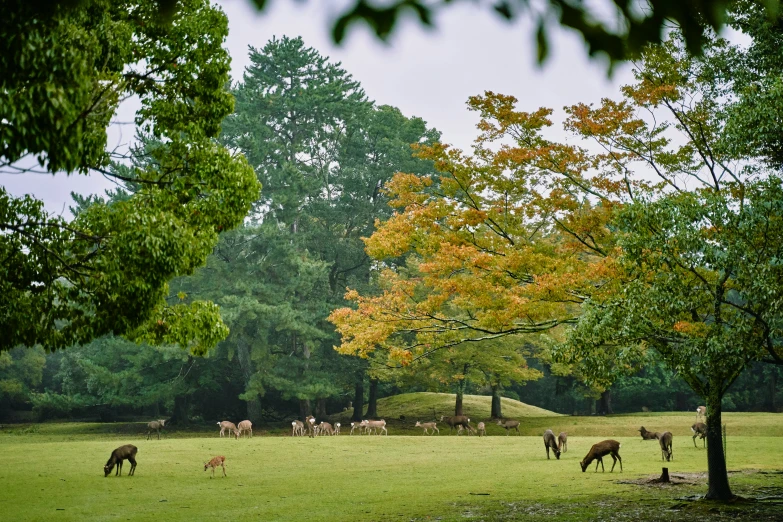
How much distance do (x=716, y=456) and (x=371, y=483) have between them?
22.9 ft

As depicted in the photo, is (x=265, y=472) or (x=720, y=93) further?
(x=265, y=472)

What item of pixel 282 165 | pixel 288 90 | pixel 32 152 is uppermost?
pixel 288 90

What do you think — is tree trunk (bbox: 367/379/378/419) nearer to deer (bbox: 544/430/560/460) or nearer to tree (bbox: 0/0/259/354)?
deer (bbox: 544/430/560/460)

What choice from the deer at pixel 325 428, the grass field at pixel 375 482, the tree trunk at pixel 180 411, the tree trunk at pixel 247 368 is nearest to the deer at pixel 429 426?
the deer at pixel 325 428

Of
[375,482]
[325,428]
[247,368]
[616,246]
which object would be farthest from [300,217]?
[616,246]

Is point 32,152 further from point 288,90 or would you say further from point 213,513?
point 288,90

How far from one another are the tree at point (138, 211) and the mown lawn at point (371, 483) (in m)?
4.05

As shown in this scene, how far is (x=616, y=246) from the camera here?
12117 millimetres

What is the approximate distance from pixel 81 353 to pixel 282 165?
1637cm

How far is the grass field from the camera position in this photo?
35.6 ft

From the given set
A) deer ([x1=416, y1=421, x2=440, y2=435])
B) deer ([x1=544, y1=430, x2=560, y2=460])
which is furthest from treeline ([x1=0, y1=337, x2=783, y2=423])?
deer ([x1=544, y1=430, x2=560, y2=460])

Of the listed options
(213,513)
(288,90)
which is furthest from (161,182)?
(288,90)

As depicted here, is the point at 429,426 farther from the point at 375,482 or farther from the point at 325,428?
the point at 375,482

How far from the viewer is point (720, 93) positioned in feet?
41.4
